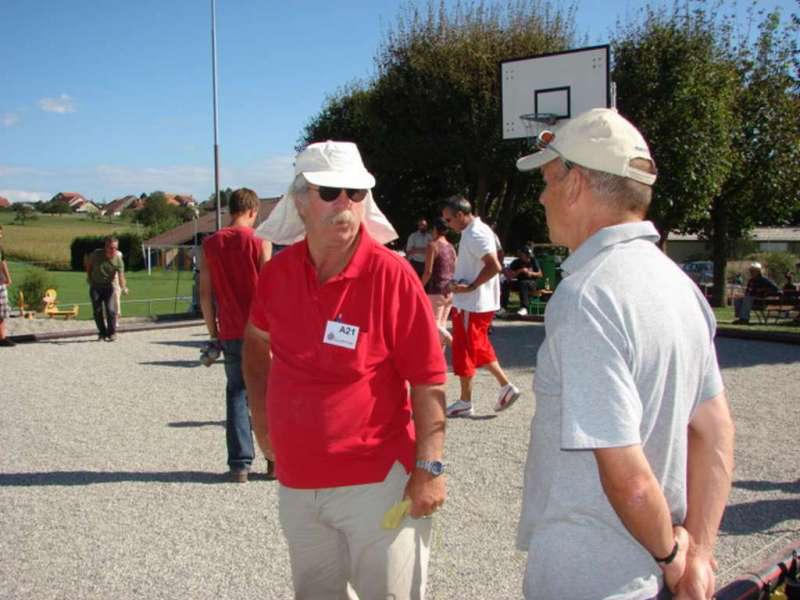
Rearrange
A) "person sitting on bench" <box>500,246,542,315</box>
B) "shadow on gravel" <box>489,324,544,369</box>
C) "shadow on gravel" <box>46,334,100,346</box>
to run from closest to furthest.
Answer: "shadow on gravel" <box>489,324,544,369</box> < "shadow on gravel" <box>46,334,100,346</box> < "person sitting on bench" <box>500,246,542,315</box>

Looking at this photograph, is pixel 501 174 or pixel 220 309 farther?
pixel 501 174

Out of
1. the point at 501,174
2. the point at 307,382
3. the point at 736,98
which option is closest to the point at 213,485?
the point at 307,382

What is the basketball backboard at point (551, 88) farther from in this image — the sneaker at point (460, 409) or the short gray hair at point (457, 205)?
the sneaker at point (460, 409)

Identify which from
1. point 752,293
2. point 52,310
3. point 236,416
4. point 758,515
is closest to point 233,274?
point 236,416

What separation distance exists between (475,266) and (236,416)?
2.79m

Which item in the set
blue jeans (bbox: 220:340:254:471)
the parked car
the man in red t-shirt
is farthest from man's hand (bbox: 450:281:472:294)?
the parked car

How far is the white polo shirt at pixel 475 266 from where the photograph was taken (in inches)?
274

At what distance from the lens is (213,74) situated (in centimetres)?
2048

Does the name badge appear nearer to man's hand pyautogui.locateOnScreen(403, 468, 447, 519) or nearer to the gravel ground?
man's hand pyautogui.locateOnScreen(403, 468, 447, 519)

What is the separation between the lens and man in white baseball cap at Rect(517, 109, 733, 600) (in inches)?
58.2

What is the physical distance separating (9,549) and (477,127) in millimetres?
18733

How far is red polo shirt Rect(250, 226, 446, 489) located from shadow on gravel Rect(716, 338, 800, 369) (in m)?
8.92

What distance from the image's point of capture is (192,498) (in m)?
5.04

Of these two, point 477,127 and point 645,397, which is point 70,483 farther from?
point 477,127
